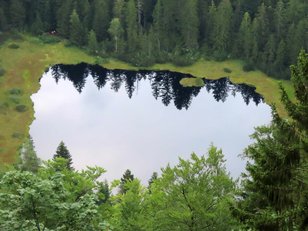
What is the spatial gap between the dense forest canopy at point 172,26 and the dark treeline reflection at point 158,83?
14.4ft

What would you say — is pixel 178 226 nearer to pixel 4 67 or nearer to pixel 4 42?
pixel 4 67

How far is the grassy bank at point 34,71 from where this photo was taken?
106 m

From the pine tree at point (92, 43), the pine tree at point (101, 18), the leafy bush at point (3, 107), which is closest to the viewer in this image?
the leafy bush at point (3, 107)

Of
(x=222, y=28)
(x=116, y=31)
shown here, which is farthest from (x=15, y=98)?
(x=222, y=28)

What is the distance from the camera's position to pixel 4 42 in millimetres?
132500

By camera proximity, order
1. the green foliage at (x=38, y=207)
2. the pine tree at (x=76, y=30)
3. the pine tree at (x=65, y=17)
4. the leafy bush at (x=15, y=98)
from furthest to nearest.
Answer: the pine tree at (x=65, y=17), the pine tree at (x=76, y=30), the leafy bush at (x=15, y=98), the green foliage at (x=38, y=207)

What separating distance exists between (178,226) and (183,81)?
94607 mm

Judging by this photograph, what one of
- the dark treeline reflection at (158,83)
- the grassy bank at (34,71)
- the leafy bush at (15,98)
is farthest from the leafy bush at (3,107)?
the dark treeline reflection at (158,83)

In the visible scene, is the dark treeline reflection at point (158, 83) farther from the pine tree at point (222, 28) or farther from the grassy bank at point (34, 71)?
the pine tree at point (222, 28)

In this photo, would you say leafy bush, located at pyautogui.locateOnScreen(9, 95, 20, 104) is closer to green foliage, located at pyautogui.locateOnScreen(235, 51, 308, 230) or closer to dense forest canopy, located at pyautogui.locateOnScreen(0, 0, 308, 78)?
dense forest canopy, located at pyautogui.locateOnScreen(0, 0, 308, 78)

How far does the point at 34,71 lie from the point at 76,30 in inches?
687

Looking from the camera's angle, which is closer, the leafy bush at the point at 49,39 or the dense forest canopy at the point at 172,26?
the dense forest canopy at the point at 172,26

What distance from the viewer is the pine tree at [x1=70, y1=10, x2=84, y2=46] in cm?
13425

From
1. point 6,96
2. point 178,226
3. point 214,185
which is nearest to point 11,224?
point 178,226
